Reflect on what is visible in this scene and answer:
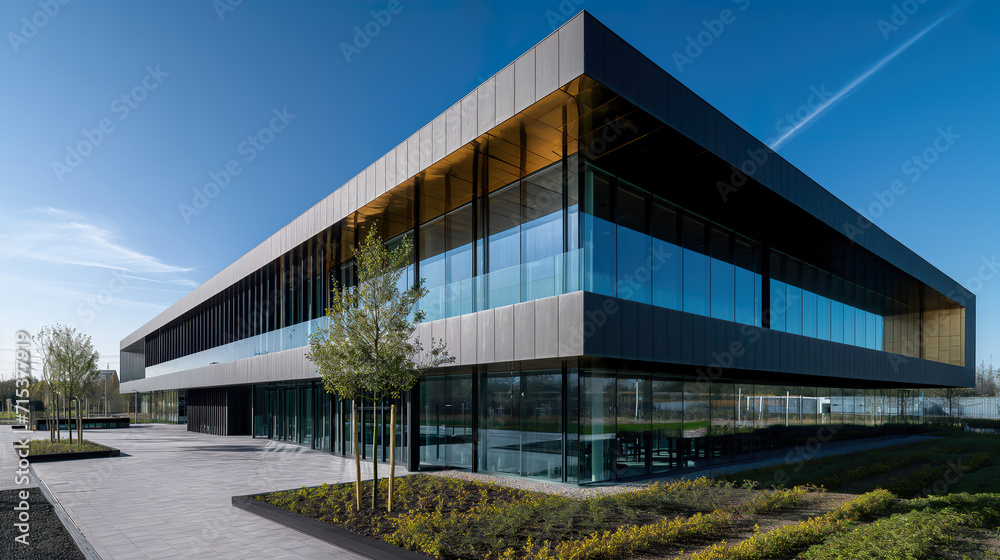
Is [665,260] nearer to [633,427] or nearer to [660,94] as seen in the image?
[633,427]

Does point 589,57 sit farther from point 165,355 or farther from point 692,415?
point 165,355

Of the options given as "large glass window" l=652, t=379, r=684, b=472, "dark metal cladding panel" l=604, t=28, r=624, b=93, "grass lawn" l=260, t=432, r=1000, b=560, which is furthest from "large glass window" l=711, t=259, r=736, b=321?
"dark metal cladding panel" l=604, t=28, r=624, b=93

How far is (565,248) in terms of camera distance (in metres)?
14.9

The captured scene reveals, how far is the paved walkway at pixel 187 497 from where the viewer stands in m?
9.55

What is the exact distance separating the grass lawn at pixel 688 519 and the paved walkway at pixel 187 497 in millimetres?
1291

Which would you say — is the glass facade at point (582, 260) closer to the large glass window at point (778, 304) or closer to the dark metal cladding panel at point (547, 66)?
the large glass window at point (778, 304)

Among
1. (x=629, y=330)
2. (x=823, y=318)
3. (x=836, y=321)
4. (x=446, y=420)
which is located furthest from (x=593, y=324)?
(x=836, y=321)

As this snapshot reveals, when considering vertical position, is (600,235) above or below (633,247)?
above

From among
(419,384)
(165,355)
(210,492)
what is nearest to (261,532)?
(210,492)

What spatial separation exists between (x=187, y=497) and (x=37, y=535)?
3.89 meters

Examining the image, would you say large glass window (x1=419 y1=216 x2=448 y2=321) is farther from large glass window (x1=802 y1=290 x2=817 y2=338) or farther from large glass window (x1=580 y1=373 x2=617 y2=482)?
large glass window (x1=802 y1=290 x2=817 y2=338)

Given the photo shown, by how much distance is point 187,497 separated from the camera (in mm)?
14250

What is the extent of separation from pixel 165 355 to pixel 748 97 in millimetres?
51271

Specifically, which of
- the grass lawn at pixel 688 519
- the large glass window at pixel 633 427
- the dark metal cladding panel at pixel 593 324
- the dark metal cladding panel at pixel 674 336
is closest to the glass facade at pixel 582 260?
the dark metal cladding panel at pixel 593 324
